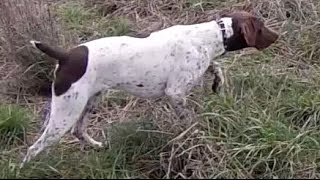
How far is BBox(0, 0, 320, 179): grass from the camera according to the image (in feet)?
13.7

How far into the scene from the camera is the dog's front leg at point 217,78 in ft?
15.2

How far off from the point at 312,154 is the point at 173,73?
35.4 inches

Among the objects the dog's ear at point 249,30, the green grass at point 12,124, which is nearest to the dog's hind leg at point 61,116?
the green grass at point 12,124

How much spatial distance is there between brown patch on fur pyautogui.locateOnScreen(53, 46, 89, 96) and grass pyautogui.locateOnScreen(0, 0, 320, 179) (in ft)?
1.38

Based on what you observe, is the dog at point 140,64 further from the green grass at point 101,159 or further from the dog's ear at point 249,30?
the green grass at point 101,159

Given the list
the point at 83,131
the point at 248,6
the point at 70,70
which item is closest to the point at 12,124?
the point at 83,131

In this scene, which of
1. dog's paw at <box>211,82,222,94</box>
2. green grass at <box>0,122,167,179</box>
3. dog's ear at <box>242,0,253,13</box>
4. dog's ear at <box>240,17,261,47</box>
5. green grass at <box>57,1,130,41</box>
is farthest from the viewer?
dog's ear at <box>242,0,253,13</box>

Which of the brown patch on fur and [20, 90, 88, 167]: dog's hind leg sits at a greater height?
the brown patch on fur

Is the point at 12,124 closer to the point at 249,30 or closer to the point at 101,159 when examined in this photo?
the point at 101,159

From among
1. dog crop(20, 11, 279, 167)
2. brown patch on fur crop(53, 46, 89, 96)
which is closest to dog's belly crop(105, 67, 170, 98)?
dog crop(20, 11, 279, 167)

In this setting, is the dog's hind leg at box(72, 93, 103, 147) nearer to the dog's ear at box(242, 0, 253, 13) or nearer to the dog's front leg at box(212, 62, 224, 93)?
the dog's front leg at box(212, 62, 224, 93)

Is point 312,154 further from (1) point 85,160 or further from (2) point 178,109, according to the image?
(1) point 85,160

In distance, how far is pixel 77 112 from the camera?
165 inches

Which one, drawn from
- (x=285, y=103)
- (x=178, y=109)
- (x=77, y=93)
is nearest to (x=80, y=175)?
(x=77, y=93)
